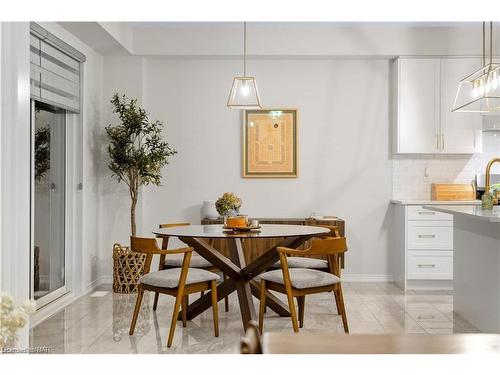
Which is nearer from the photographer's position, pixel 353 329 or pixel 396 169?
pixel 353 329

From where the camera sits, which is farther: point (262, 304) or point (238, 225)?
point (238, 225)

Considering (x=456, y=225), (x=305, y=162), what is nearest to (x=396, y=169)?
(x=305, y=162)

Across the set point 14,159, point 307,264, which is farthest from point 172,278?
point 14,159

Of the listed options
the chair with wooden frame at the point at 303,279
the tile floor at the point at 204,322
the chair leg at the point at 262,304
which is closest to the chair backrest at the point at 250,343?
the tile floor at the point at 204,322

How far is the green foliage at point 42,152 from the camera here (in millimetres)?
5156

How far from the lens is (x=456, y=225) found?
4973 mm

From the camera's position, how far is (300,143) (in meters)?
6.77

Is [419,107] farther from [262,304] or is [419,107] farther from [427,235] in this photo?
[262,304]

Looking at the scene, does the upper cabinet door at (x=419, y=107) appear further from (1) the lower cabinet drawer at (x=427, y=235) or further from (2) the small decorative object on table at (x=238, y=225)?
(2) the small decorative object on table at (x=238, y=225)

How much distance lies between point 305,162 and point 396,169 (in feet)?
3.45

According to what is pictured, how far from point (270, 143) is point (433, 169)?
1.90 metres
